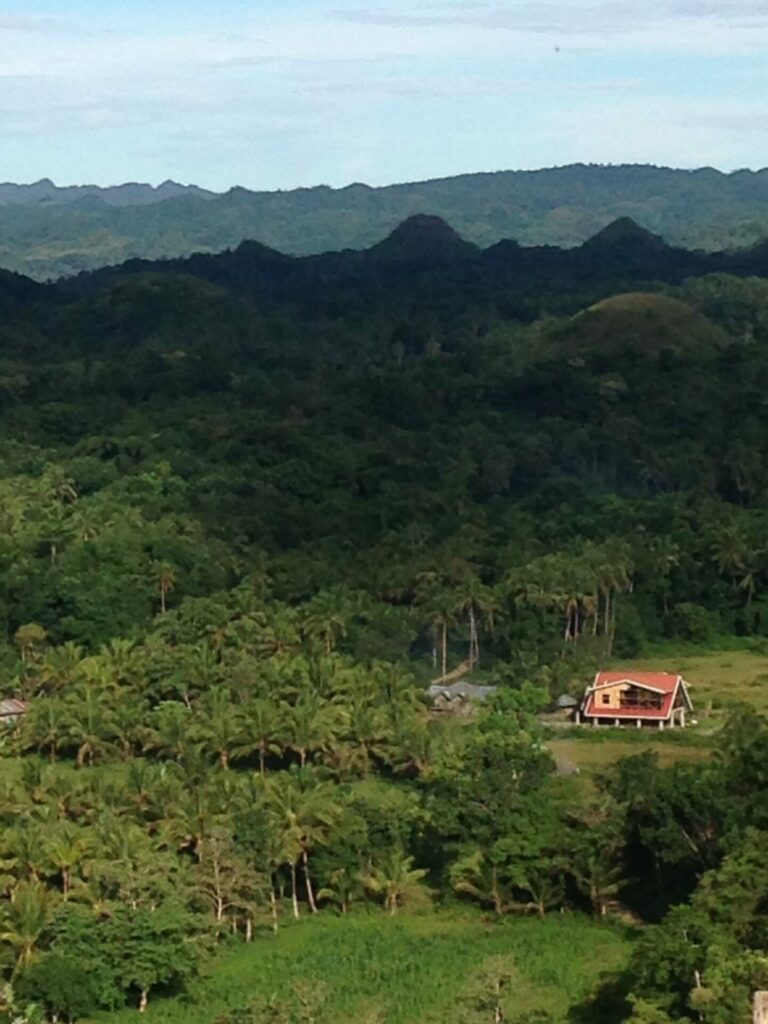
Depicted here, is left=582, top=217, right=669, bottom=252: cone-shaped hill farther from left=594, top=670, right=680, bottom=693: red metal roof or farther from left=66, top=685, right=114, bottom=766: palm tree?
left=66, top=685, right=114, bottom=766: palm tree

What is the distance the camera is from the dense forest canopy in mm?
30953

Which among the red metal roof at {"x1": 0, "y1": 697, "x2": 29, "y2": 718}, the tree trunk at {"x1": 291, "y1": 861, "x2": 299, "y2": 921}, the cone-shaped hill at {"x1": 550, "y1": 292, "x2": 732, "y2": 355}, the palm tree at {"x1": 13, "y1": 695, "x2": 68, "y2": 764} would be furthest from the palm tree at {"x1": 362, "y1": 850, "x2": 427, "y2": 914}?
the cone-shaped hill at {"x1": 550, "y1": 292, "x2": 732, "y2": 355}

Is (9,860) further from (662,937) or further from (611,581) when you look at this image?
(611,581)

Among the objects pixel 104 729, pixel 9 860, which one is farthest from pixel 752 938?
pixel 104 729

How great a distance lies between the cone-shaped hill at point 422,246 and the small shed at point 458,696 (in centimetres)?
13563

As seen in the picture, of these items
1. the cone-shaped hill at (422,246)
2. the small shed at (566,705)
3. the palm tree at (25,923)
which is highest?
the cone-shaped hill at (422,246)

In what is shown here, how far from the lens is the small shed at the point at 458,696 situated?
46406 millimetres

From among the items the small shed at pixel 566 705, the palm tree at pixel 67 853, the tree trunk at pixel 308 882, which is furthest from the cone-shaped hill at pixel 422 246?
the palm tree at pixel 67 853

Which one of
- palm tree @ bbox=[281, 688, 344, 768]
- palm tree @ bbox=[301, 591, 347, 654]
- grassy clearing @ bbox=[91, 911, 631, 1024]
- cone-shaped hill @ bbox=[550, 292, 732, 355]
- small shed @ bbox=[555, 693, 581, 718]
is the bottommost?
grassy clearing @ bbox=[91, 911, 631, 1024]

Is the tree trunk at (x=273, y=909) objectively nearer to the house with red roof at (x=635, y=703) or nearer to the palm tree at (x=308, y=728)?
the palm tree at (x=308, y=728)

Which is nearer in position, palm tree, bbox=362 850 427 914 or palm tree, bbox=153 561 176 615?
palm tree, bbox=362 850 427 914

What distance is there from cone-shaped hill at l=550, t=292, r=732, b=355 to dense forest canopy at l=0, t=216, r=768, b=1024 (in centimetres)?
36

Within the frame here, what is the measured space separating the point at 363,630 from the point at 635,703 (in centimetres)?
791

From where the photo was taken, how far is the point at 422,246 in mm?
191625
